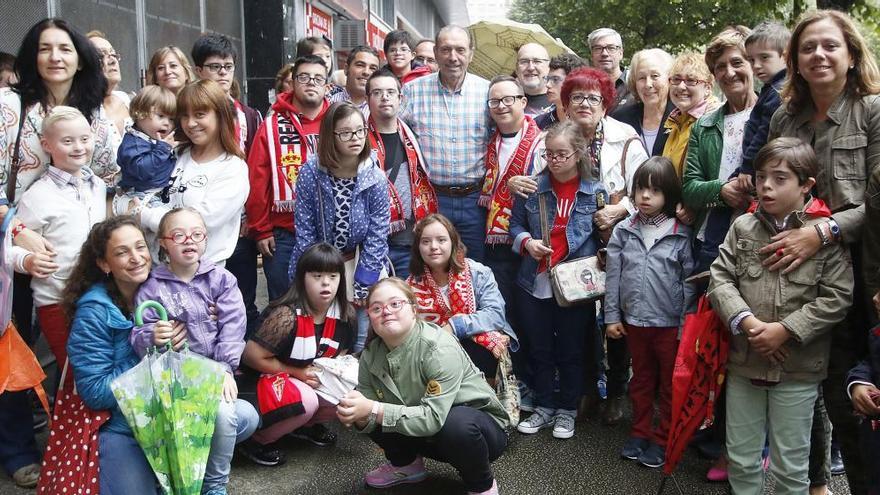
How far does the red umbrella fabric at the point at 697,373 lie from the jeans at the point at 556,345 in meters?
1.09

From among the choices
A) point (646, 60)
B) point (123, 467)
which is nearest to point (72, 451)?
point (123, 467)

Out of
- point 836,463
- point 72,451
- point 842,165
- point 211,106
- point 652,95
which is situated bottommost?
point 836,463

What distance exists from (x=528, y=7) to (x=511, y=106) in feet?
98.3

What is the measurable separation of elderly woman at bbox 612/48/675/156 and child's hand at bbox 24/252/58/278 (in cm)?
340

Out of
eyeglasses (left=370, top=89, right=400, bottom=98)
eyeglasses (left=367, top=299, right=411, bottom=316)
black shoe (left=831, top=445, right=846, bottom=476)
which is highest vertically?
eyeglasses (left=370, top=89, right=400, bottom=98)

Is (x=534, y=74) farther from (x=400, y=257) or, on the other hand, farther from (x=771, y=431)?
(x=771, y=431)

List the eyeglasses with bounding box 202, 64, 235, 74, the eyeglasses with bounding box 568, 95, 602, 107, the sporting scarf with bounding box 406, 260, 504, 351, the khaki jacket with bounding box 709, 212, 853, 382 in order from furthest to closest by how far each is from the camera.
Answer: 1. the eyeglasses with bounding box 202, 64, 235, 74
2. the eyeglasses with bounding box 568, 95, 602, 107
3. the sporting scarf with bounding box 406, 260, 504, 351
4. the khaki jacket with bounding box 709, 212, 853, 382

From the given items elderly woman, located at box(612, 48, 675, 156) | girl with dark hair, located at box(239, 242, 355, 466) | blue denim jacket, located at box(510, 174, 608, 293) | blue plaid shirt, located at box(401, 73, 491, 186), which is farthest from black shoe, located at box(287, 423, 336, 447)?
elderly woman, located at box(612, 48, 675, 156)

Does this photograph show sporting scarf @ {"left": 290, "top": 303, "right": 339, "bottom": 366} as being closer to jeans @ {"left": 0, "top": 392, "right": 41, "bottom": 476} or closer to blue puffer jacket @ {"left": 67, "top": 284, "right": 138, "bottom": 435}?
blue puffer jacket @ {"left": 67, "top": 284, "right": 138, "bottom": 435}

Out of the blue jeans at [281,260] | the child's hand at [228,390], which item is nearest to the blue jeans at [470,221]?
the blue jeans at [281,260]

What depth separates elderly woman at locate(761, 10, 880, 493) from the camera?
3.26m

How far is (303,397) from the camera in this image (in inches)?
164

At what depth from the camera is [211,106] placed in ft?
14.2

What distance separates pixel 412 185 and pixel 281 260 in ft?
3.08
